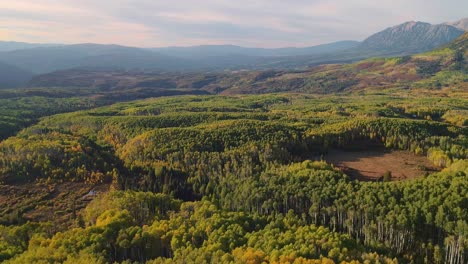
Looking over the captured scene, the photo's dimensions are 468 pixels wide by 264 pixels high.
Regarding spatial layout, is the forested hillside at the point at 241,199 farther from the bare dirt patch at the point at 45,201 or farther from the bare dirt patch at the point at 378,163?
the bare dirt patch at the point at 378,163

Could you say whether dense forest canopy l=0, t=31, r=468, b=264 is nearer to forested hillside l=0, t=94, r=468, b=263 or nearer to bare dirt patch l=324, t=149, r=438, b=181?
forested hillside l=0, t=94, r=468, b=263

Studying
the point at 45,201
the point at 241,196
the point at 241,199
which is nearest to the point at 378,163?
the point at 241,196

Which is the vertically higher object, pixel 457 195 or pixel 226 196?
pixel 457 195

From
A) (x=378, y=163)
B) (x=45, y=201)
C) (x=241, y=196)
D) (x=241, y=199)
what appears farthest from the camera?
(x=378, y=163)

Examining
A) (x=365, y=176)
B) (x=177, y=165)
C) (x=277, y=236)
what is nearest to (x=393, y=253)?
(x=277, y=236)

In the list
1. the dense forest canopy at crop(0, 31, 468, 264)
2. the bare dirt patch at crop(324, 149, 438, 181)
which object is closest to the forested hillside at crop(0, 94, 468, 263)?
the dense forest canopy at crop(0, 31, 468, 264)

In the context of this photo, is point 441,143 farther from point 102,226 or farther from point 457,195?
point 102,226

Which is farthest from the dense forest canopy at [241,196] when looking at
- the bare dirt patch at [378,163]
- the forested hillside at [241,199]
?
the bare dirt patch at [378,163]

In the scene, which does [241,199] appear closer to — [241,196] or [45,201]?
[241,196]
